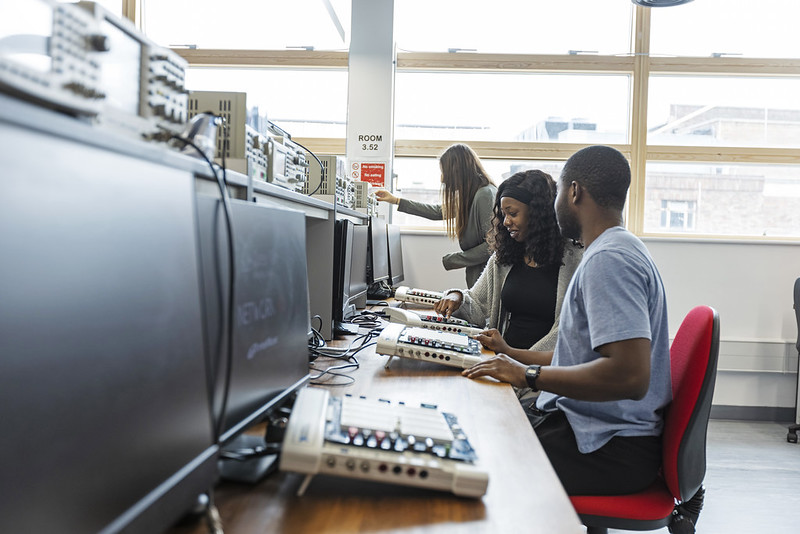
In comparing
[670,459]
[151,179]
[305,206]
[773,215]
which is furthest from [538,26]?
[151,179]

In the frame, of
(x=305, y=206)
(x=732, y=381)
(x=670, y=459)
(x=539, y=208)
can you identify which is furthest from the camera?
(x=732, y=381)

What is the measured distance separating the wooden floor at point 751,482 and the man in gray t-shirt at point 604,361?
1041 millimetres

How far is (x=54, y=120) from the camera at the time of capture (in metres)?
0.42

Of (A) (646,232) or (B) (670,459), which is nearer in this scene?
(B) (670,459)

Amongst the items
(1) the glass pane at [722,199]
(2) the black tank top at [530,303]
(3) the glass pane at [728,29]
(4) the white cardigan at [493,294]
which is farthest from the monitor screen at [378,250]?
(3) the glass pane at [728,29]

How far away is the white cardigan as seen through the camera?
209 centimetres

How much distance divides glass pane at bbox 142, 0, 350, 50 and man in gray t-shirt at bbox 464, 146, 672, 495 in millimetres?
3128

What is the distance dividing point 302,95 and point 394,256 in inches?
60.8

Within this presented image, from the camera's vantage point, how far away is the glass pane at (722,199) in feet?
12.8

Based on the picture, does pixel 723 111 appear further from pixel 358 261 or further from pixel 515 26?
pixel 358 261

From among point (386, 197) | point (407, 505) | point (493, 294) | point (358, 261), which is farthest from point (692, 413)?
point (386, 197)

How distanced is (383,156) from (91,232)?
359 centimetres

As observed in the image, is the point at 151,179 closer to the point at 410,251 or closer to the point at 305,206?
the point at 305,206

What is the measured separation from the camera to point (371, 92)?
12.9 feet
